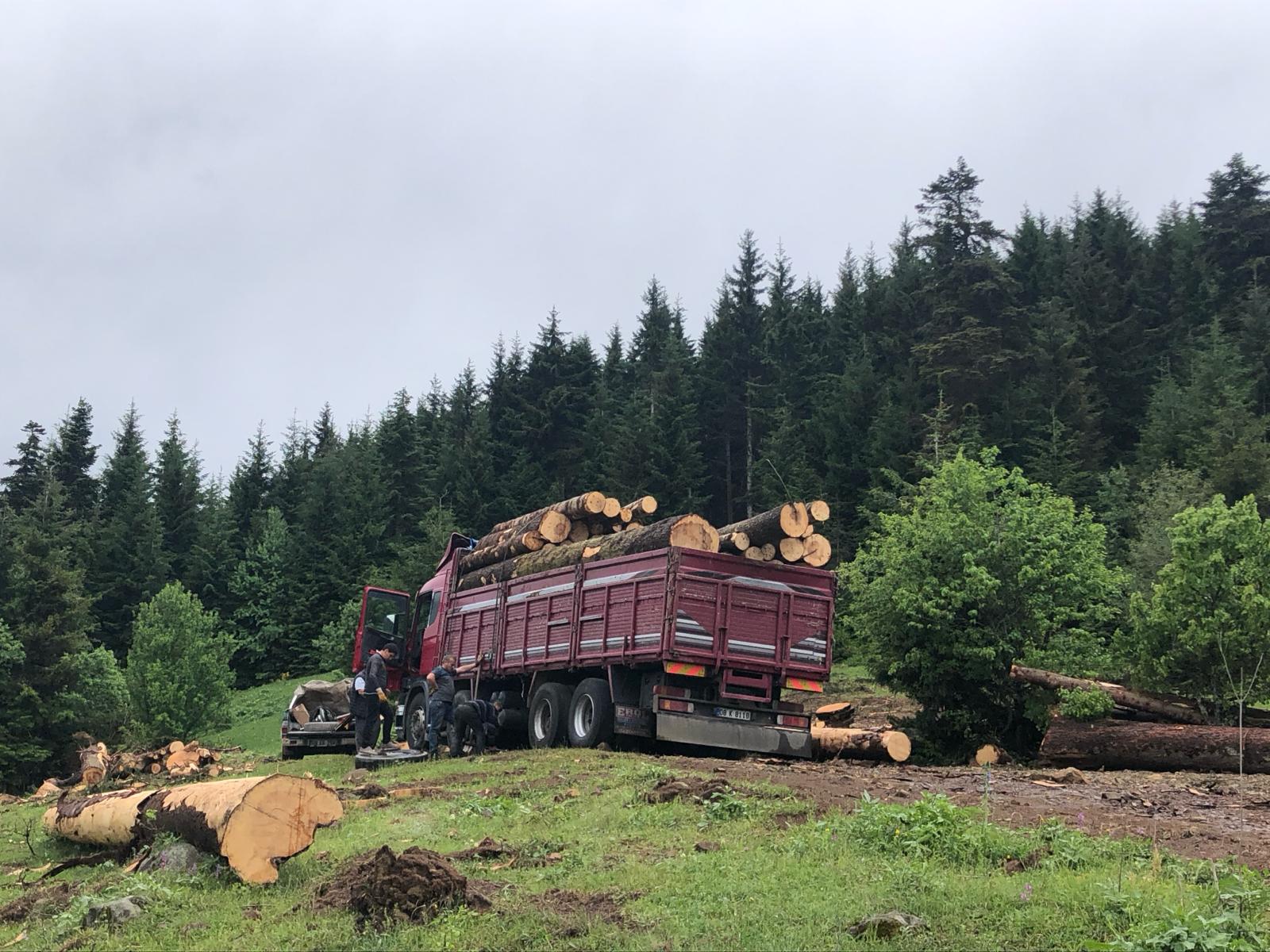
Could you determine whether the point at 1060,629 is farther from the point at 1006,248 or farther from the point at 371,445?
the point at 371,445

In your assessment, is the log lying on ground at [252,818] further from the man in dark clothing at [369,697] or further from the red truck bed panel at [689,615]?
the man in dark clothing at [369,697]

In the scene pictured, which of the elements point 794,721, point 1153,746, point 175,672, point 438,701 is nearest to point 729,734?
point 794,721

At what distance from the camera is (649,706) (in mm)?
15438

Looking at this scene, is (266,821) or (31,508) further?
(31,508)

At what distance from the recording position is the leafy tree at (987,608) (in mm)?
18688

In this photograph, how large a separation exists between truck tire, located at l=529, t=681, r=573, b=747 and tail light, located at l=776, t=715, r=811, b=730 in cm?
315

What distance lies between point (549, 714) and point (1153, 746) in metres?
8.44

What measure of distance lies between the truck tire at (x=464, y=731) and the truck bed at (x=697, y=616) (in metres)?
1.26

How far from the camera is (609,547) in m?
16.9

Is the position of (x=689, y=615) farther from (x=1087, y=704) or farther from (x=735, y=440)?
(x=735, y=440)

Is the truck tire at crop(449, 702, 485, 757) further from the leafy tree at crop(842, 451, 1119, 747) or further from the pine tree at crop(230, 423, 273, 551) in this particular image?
the pine tree at crop(230, 423, 273, 551)

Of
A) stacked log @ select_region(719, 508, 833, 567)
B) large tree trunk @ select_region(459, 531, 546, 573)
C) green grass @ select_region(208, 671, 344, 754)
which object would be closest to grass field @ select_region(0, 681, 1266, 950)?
stacked log @ select_region(719, 508, 833, 567)

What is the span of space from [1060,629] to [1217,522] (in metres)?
3.42

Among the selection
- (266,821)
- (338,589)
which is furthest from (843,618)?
(338,589)
